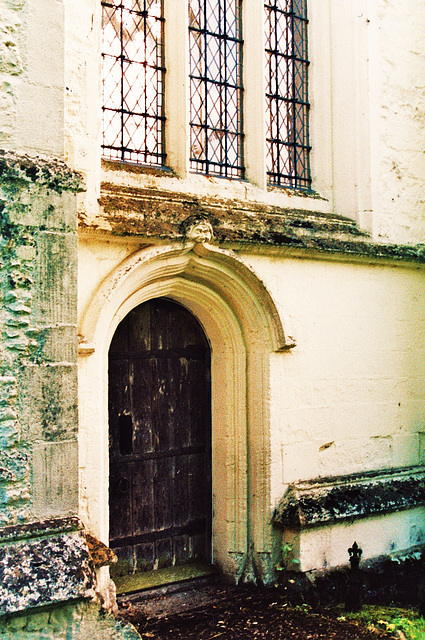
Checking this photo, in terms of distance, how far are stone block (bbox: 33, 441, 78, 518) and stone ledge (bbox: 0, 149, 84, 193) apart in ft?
4.00

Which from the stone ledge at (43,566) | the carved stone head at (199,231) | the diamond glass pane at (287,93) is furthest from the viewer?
the diamond glass pane at (287,93)

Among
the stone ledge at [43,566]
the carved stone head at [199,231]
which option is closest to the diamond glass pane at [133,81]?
the carved stone head at [199,231]

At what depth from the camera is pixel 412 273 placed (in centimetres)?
570

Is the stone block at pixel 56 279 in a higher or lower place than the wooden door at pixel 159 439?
higher

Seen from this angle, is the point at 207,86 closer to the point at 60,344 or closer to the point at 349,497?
the point at 60,344

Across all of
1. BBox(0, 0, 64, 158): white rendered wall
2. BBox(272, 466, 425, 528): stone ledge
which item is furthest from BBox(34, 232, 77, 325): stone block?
BBox(272, 466, 425, 528): stone ledge

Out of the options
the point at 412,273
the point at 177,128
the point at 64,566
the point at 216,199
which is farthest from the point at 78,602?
the point at 412,273

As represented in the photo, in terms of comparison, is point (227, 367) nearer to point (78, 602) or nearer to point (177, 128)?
point (177, 128)

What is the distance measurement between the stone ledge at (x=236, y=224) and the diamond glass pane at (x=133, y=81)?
44 centimetres

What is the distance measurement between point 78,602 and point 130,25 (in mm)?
3801

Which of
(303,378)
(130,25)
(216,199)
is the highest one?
(130,25)

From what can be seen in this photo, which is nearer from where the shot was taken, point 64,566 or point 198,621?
point 64,566

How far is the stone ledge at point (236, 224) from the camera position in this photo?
13.0 ft

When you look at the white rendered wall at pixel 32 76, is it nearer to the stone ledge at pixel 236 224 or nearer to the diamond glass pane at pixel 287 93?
the stone ledge at pixel 236 224
